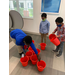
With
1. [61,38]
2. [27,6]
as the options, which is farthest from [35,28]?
[61,38]

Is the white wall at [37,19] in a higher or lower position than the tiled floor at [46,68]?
higher

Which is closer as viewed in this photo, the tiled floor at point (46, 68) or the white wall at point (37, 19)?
the tiled floor at point (46, 68)

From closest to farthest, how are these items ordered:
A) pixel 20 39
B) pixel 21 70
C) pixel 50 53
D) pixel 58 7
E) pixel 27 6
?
pixel 20 39, pixel 21 70, pixel 50 53, pixel 58 7, pixel 27 6

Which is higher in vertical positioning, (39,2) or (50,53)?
(39,2)

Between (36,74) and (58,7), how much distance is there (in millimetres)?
2296

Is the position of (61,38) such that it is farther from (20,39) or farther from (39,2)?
(39,2)

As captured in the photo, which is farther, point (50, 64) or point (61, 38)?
point (50, 64)

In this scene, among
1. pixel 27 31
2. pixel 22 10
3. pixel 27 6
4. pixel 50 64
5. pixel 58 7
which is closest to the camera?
pixel 50 64

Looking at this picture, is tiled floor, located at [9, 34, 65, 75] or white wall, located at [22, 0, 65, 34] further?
white wall, located at [22, 0, 65, 34]

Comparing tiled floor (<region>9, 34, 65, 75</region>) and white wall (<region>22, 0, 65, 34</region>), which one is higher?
white wall (<region>22, 0, 65, 34</region>)

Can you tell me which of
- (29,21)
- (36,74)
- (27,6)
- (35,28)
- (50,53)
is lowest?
(36,74)

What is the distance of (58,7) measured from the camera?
2209 millimetres

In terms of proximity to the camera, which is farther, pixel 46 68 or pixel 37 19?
pixel 37 19

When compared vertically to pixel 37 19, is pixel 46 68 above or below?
below
